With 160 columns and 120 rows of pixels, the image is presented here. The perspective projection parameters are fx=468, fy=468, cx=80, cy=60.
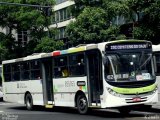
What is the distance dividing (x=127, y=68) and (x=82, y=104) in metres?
2.72

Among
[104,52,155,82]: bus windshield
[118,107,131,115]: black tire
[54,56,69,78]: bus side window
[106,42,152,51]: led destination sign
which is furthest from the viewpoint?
[54,56,69,78]: bus side window

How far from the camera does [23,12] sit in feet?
130

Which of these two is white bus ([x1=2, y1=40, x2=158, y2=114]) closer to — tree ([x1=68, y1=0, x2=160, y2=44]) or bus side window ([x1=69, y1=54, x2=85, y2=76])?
bus side window ([x1=69, y1=54, x2=85, y2=76])

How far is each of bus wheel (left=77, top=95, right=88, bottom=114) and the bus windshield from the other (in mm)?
1948

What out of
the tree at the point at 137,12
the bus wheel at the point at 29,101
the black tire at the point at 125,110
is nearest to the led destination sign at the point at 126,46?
the black tire at the point at 125,110

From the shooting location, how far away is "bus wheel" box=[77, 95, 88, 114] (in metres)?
18.3

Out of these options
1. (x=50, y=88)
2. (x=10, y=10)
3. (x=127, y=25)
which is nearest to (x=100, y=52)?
(x=50, y=88)

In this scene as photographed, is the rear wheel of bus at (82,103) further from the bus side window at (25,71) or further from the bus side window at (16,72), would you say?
the bus side window at (16,72)

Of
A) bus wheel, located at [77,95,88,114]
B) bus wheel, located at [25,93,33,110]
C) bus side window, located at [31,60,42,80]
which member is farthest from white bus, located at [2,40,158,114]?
bus wheel, located at [25,93,33,110]

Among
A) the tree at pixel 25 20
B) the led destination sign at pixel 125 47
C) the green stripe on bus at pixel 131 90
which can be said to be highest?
the tree at pixel 25 20

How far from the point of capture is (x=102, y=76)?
55.8 feet

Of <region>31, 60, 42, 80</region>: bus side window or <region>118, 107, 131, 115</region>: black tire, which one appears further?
<region>31, 60, 42, 80</region>: bus side window

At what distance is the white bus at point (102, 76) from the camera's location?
660 inches

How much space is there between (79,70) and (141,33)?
1020 centimetres
